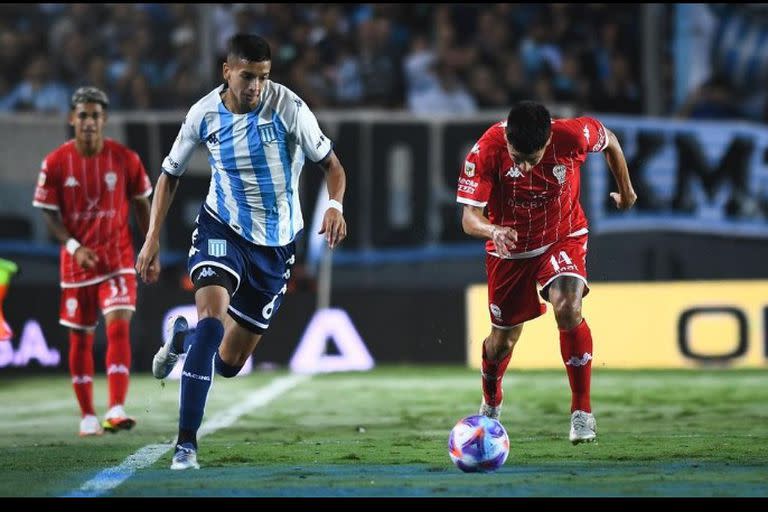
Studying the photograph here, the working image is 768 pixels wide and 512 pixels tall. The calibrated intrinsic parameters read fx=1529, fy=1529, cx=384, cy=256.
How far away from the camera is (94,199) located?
9523mm

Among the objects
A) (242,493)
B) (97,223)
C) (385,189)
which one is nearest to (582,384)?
(242,493)

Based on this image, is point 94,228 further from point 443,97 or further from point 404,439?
point 443,97

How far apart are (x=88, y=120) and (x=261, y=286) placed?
7.97 ft

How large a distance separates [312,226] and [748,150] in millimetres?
4505

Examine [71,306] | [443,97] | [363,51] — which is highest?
[363,51]

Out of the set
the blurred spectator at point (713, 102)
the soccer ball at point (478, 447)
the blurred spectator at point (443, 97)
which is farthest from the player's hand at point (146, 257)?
the blurred spectator at point (713, 102)

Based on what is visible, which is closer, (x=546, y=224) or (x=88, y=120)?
(x=546, y=224)

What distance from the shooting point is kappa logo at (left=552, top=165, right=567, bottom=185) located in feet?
25.6

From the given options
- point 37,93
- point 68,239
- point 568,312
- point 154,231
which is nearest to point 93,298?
point 68,239

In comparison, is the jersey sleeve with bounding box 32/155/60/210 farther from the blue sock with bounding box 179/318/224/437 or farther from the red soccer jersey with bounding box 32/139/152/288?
the blue sock with bounding box 179/318/224/437

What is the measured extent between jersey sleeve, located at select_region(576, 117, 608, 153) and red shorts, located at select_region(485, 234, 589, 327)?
1.59ft

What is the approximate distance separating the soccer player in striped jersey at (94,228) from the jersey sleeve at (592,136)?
294cm

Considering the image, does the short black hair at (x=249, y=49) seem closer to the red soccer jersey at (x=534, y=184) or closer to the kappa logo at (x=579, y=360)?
the red soccer jersey at (x=534, y=184)

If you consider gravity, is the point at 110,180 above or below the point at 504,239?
above
